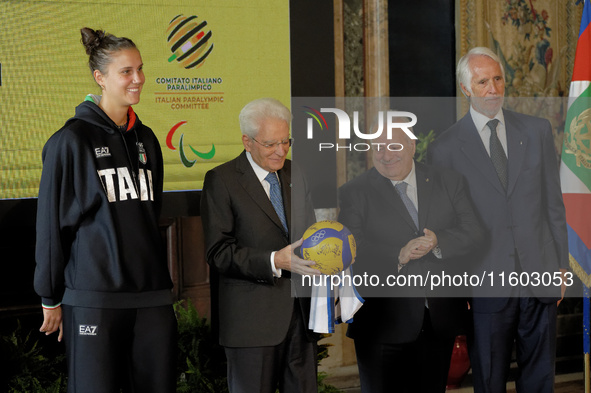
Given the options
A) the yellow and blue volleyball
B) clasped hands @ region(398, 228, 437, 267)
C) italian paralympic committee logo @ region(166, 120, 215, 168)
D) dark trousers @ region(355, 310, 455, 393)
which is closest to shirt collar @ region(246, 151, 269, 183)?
the yellow and blue volleyball

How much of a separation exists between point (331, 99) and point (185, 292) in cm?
156

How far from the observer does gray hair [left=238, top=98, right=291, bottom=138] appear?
252 centimetres

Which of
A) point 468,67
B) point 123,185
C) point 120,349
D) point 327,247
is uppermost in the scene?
point 468,67

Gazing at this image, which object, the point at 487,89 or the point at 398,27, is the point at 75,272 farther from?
the point at 398,27

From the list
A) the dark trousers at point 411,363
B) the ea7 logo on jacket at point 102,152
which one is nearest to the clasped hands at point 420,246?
the dark trousers at point 411,363

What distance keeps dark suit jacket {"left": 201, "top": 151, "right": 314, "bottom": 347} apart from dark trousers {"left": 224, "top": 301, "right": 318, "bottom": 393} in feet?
0.13

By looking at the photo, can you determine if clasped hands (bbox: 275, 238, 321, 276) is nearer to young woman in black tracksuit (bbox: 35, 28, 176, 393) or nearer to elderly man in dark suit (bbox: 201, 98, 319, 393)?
elderly man in dark suit (bbox: 201, 98, 319, 393)

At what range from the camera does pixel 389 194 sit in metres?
2.80

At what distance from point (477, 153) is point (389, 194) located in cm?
44

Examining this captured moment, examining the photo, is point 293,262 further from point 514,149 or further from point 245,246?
point 514,149

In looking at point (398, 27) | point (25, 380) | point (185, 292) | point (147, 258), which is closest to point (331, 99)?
point (398, 27)

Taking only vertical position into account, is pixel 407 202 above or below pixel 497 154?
below
